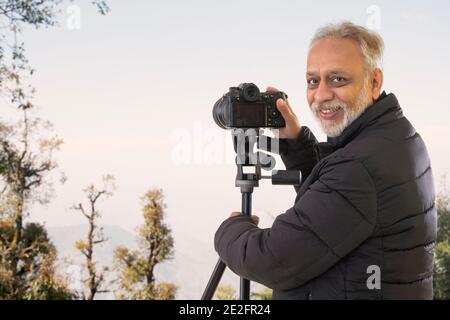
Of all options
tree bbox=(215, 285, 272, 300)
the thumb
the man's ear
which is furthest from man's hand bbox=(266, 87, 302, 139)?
tree bbox=(215, 285, 272, 300)

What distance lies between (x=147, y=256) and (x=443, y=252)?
216cm

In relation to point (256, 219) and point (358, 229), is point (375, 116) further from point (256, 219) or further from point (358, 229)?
point (256, 219)

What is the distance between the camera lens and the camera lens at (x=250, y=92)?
117 cm

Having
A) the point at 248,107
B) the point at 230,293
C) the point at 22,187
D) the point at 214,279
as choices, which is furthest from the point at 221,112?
the point at 22,187

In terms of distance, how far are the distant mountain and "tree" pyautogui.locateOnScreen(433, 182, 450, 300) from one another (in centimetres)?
147

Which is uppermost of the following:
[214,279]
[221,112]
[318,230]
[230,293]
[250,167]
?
[221,112]

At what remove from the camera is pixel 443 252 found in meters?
4.16

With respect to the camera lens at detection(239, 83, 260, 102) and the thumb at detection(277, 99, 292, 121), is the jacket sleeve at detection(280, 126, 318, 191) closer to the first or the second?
the thumb at detection(277, 99, 292, 121)

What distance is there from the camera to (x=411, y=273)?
3.16 ft

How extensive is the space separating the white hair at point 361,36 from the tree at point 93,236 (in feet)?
11.2

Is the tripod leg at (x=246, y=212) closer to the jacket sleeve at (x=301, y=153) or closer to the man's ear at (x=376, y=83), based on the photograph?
the jacket sleeve at (x=301, y=153)

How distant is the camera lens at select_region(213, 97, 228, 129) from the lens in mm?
1192
